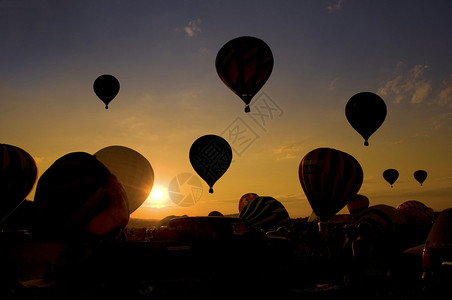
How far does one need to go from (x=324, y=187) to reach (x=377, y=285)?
10.1 meters

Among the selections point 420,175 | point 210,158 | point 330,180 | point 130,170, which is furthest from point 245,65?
point 420,175

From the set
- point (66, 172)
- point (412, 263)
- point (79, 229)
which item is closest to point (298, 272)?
point (412, 263)

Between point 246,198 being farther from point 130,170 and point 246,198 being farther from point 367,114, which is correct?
point 130,170

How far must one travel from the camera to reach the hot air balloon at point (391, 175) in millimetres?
44344

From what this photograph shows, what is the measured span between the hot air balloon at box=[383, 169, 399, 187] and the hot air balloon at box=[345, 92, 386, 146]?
25.7 m

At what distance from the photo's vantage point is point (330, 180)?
57.2 feet

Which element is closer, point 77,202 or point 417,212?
point 77,202

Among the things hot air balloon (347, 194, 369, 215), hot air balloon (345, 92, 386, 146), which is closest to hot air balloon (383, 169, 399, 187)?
hot air balloon (347, 194, 369, 215)

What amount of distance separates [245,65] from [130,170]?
8.73m

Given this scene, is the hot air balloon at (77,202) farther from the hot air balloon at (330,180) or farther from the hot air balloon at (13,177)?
the hot air balloon at (330,180)

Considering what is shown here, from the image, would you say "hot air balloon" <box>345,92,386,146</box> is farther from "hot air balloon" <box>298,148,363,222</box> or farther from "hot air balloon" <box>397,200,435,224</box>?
"hot air balloon" <box>397,200,435,224</box>

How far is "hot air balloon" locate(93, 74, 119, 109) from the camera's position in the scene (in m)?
25.7

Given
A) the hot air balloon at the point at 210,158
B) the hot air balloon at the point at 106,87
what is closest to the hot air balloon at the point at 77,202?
the hot air balloon at the point at 106,87

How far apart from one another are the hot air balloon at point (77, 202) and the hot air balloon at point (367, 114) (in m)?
16.1
